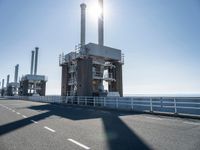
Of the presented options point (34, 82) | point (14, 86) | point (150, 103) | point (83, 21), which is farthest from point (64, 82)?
point (14, 86)

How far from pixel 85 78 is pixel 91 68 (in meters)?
2.10

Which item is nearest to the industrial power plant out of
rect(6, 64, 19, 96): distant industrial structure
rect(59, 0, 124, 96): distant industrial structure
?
rect(59, 0, 124, 96): distant industrial structure

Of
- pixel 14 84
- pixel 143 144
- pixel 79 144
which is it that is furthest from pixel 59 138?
pixel 14 84

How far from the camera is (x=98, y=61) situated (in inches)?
1291

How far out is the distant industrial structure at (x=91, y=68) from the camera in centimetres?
2898

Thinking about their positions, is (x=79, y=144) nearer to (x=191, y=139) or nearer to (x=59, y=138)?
(x=59, y=138)

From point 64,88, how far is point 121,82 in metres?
11.3

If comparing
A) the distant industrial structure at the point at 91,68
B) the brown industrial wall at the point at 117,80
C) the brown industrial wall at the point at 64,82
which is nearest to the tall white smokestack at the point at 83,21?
the distant industrial structure at the point at 91,68

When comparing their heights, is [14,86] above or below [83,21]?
below

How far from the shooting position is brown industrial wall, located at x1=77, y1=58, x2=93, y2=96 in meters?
28.3

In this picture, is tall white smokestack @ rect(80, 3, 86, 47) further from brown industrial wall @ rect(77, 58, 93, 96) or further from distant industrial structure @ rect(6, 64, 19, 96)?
distant industrial structure @ rect(6, 64, 19, 96)

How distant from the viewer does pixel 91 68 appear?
29266mm

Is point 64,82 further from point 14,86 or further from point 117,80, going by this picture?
point 14,86

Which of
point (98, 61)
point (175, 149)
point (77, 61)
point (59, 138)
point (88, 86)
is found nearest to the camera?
point (175, 149)
